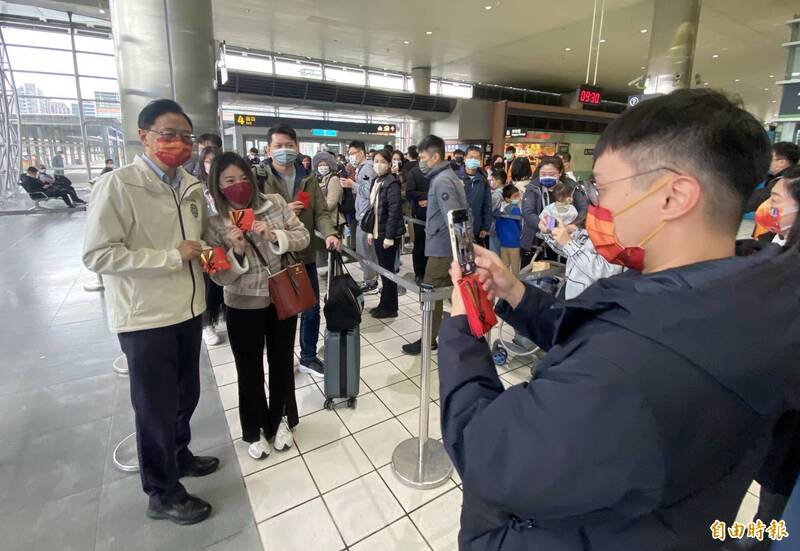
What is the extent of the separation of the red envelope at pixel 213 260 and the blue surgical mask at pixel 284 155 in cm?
110

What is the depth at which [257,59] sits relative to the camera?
13.7 m

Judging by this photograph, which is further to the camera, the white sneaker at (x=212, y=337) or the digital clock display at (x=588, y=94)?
the digital clock display at (x=588, y=94)

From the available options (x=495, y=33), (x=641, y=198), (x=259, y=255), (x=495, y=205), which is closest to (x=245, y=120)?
(x=495, y=33)

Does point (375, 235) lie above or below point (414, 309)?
above

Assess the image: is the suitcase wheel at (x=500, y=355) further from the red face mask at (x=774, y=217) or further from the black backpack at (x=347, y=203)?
the black backpack at (x=347, y=203)

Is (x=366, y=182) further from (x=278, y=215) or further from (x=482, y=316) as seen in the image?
(x=482, y=316)

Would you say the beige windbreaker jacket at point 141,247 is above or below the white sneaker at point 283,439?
above

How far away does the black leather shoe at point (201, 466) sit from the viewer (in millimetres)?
2178

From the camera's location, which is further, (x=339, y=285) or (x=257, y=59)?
(x=257, y=59)

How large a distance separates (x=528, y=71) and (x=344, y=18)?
8.91m

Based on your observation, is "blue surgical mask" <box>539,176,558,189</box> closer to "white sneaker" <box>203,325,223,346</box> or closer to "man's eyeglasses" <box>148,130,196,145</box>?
A: "man's eyeglasses" <box>148,130,196,145</box>

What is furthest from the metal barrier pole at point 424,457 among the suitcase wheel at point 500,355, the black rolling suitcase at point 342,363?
the suitcase wheel at point 500,355

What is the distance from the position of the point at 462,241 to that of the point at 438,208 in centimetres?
234

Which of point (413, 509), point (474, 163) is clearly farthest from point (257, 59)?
point (413, 509)
